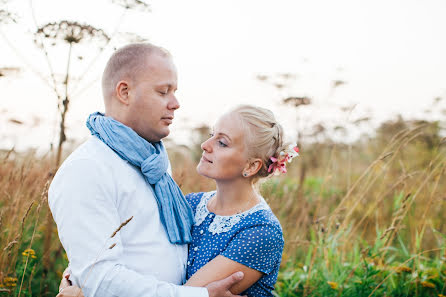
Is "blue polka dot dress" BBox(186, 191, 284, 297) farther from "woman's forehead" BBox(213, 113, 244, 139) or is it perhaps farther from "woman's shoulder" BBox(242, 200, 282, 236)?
"woman's forehead" BBox(213, 113, 244, 139)

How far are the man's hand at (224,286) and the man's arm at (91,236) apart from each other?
0.61 feet

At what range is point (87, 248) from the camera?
6.85 feet

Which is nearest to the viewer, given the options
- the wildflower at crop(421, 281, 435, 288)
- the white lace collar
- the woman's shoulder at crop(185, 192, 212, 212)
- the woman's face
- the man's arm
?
the man's arm

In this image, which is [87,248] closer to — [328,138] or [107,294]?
[107,294]

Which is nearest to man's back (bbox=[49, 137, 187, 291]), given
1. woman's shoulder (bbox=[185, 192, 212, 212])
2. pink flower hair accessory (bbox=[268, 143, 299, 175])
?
woman's shoulder (bbox=[185, 192, 212, 212])

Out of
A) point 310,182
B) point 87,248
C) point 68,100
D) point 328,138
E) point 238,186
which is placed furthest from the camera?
point 310,182

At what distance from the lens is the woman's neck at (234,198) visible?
2805mm

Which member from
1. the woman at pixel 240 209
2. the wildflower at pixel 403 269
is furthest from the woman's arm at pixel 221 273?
the wildflower at pixel 403 269

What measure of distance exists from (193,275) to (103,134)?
3.06 feet

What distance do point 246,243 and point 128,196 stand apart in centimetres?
71

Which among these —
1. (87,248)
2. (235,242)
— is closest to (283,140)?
(235,242)

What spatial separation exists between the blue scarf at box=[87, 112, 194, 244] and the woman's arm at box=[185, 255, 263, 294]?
0.23 metres

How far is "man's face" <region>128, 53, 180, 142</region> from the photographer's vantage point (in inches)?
99.5

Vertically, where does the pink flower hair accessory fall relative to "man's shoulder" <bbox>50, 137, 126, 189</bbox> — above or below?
below
